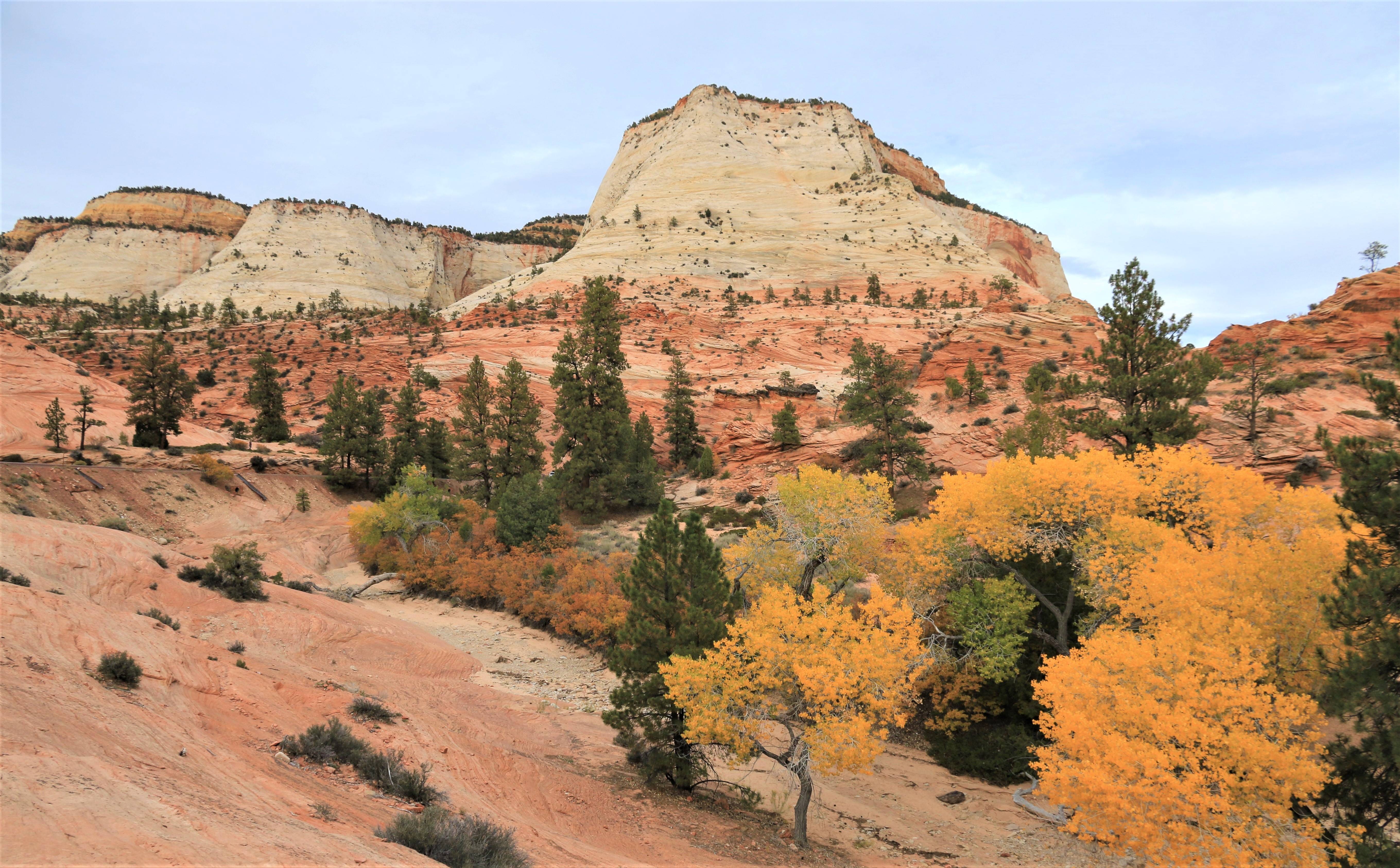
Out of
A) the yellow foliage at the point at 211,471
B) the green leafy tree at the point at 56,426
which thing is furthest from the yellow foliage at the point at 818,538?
the green leafy tree at the point at 56,426

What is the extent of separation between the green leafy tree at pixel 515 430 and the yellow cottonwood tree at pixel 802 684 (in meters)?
27.9

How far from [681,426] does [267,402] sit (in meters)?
31.3

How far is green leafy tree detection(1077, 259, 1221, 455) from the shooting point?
23.5 m

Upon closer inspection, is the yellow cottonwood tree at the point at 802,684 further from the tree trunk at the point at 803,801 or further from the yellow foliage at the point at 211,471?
the yellow foliage at the point at 211,471

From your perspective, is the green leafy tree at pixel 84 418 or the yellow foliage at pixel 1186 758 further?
the green leafy tree at pixel 84 418

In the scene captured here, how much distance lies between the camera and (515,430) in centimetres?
4000

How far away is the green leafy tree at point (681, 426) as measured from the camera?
4488cm

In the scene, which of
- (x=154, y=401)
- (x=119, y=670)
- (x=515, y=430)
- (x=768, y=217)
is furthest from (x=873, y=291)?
(x=119, y=670)

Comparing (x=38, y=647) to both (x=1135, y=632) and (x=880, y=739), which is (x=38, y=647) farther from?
(x=1135, y=632)

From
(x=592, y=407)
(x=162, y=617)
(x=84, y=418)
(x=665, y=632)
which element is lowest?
(x=162, y=617)

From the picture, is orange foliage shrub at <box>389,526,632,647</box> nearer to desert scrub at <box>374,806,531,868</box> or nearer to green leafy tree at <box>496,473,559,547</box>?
green leafy tree at <box>496,473,559,547</box>

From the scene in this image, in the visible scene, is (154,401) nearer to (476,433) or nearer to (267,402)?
(267,402)

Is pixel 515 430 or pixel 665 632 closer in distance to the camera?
pixel 665 632

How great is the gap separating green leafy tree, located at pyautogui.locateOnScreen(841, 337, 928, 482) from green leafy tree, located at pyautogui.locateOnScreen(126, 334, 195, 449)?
40796 millimetres
